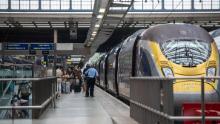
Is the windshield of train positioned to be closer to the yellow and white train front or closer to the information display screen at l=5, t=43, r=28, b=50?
the yellow and white train front

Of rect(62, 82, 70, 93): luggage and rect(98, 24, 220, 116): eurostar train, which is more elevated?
rect(98, 24, 220, 116): eurostar train

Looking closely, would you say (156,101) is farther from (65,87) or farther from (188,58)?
(65,87)

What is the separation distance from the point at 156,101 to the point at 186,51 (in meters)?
5.70

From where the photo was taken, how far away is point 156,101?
11547 millimetres

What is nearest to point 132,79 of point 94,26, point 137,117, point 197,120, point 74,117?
point 137,117

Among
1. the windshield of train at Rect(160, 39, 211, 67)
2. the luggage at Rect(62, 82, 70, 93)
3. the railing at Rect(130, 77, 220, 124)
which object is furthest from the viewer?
the luggage at Rect(62, 82, 70, 93)

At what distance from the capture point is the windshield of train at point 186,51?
54.7ft

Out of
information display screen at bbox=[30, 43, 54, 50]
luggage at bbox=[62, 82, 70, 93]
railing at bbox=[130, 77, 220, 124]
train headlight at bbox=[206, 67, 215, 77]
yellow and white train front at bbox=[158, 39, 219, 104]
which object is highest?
information display screen at bbox=[30, 43, 54, 50]

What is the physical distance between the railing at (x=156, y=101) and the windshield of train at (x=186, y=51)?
1791 millimetres

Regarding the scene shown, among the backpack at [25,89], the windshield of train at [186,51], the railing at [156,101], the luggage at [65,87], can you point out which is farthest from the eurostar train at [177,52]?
the luggage at [65,87]

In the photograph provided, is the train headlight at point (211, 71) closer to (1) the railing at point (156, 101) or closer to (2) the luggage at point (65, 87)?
(1) the railing at point (156, 101)

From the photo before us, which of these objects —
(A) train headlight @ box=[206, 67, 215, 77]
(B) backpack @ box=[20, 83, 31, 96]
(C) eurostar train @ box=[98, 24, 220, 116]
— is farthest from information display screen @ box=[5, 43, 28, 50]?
(B) backpack @ box=[20, 83, 31, 96]

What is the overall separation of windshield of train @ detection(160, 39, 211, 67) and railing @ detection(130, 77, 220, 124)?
1.79m

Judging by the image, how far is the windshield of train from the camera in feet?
54.7
